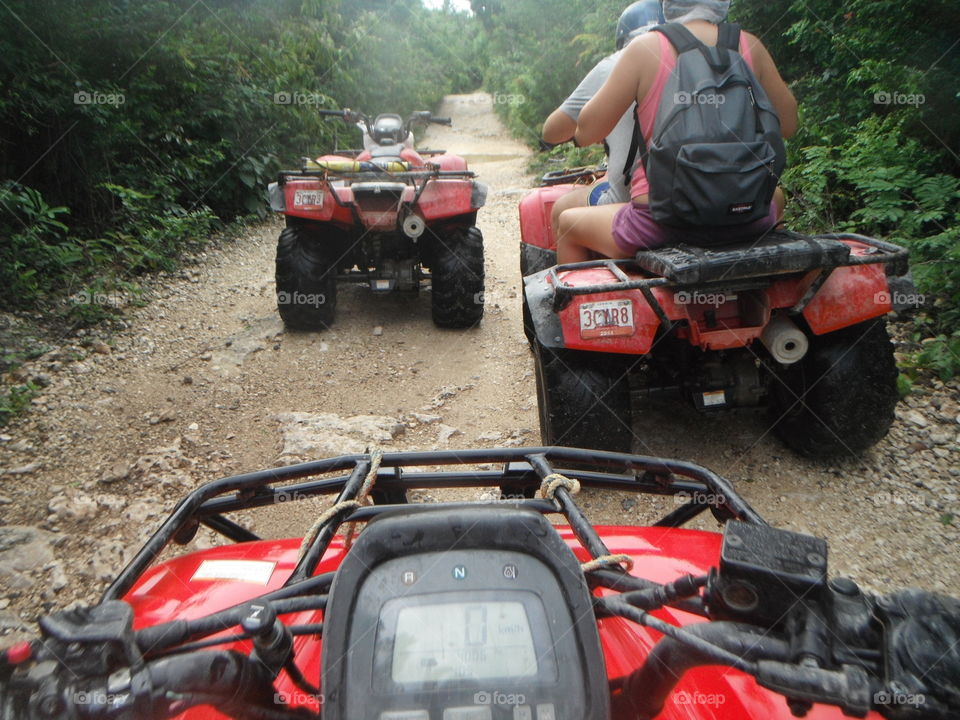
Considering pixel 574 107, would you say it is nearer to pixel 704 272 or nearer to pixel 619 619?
pixel 704 272

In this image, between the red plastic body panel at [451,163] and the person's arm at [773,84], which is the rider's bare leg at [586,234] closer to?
the person's arm at [773,84]

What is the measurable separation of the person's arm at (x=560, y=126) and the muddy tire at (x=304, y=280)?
99.6 inches

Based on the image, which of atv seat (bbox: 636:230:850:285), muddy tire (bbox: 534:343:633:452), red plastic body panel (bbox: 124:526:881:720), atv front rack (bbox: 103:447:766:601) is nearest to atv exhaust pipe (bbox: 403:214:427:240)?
muddy tire (bbox: 534:343:633:452)

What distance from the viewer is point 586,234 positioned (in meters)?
3.19

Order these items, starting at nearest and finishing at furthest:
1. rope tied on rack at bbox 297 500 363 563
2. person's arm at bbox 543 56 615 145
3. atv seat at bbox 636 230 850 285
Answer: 1. rope tied on rack at bbox 297 500 363 563
2. atv seat at bbox 636 230 850 285
3. person's arm at bbox 543 56 615 145

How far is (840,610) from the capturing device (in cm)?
78

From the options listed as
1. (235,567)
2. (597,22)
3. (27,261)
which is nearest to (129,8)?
(27,261)

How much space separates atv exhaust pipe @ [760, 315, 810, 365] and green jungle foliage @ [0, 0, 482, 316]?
464 centimetres

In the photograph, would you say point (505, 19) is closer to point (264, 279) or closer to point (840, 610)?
point (264, 279)

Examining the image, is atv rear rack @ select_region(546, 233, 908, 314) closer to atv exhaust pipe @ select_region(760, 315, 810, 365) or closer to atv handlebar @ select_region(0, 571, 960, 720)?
atv exhaust pipe @ select_region(760, 315, 810, 365)

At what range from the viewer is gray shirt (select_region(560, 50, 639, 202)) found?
316 cm

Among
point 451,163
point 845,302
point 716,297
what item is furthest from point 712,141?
point 451,163

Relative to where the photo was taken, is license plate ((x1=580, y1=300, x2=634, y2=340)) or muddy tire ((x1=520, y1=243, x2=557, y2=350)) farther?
muddy tire ((x1=520, y1=243, x2=557, y2=350))

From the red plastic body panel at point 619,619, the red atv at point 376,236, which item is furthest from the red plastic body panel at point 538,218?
the red plastic body panel at point 619,619
